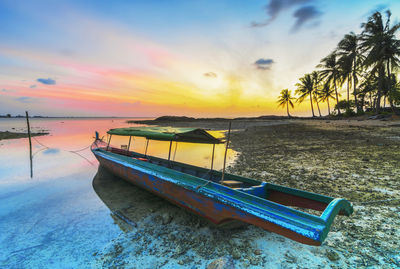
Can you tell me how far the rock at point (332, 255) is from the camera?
3.09 m

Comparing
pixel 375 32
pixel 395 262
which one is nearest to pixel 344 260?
pixel 395 262

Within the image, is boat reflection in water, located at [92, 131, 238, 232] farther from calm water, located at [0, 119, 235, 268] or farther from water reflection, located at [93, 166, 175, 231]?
calm water, located at [0, 119, 235, 268]

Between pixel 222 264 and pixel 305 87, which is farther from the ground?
pixel 305 87

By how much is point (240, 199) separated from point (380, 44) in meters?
34.9

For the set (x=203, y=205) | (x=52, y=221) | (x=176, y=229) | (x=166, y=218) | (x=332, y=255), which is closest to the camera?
(x=332, y=255)

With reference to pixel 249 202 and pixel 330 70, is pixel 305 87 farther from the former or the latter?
pixel 249 202

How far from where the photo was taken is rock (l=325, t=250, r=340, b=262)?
3090 mm

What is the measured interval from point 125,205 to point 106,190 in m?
1.99

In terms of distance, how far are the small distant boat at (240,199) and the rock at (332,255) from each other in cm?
71

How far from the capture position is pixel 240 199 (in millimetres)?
3412

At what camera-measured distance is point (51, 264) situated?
369 cm

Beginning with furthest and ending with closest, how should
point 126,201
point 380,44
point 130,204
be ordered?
1. point 380,44
2. point 126,201
3. point 130,204

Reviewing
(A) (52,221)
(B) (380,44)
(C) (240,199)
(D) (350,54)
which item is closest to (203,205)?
(C) (240,199)

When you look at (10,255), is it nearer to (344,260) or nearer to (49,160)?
(344,260)
